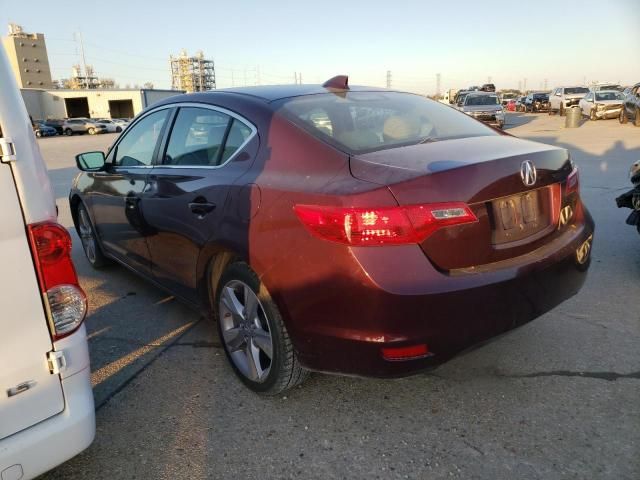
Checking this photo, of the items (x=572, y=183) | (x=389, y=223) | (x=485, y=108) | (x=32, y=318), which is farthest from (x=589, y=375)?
(x=485, y=108)

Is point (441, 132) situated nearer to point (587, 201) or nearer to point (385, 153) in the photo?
point (385, 153)

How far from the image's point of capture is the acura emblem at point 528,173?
2.36 metres

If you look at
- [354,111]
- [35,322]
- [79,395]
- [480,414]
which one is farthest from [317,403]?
[354,111]

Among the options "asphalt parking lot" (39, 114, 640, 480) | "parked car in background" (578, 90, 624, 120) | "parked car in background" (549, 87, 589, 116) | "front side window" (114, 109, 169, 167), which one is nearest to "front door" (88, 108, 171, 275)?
"front side window" (114, 109, 169, 167)

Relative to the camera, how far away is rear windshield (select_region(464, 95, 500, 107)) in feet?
76.0

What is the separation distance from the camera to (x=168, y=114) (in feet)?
11.9

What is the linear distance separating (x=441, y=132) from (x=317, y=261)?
49.7 inches

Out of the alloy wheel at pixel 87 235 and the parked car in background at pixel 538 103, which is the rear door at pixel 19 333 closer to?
the alloy wheel at pixel 87 235

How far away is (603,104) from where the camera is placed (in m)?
25.2

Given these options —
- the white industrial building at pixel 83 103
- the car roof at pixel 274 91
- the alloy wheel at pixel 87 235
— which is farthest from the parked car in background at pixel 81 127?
the car roof at pixel 274 91

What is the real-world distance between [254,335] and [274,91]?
155 cm

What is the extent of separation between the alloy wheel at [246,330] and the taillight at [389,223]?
0.71 metres

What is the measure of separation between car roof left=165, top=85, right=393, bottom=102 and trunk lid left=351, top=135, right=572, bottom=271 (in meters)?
0.92

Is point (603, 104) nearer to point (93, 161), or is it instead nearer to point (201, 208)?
point (93, 161)
